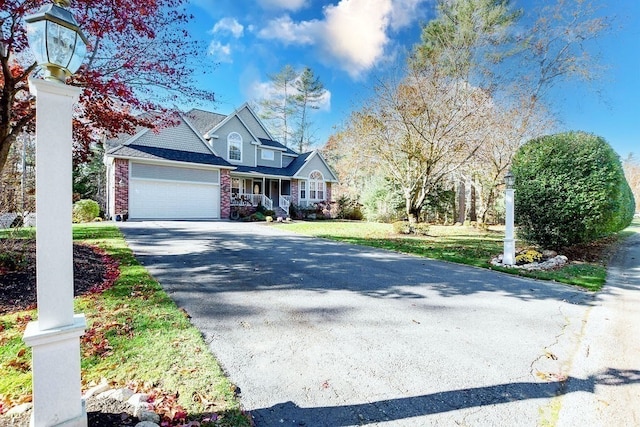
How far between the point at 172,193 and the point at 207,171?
2514 mm

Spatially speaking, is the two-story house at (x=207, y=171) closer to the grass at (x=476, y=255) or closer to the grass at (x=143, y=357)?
the grass at (x=476, y=255)

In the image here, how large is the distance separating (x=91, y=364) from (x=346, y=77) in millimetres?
20822

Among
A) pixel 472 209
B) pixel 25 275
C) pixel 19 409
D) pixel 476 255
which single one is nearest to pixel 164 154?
pixel 25 275

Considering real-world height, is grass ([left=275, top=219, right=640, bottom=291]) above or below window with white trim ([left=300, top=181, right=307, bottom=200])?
below

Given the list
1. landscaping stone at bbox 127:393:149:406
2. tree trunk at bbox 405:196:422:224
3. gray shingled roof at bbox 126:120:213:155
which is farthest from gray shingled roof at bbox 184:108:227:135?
landscaping stone at bbox 127:393:149:406

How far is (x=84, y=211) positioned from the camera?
15.6 metres

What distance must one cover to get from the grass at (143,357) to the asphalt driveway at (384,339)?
0.59 ft

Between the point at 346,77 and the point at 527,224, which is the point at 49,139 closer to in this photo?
the point at 527,224

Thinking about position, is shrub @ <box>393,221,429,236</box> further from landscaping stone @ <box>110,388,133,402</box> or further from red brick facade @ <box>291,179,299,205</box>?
landscaping stone @ <box>110,388,133,402</box>

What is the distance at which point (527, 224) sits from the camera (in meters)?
8.84

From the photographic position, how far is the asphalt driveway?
94.6 inches

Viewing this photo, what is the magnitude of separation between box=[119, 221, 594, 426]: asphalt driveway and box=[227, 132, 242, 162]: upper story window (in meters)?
16.5

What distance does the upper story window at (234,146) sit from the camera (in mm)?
22219

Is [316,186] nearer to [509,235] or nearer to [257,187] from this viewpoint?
Result: [257,187]
